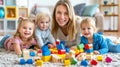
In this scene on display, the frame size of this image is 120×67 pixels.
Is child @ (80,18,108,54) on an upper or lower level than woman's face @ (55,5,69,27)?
lower

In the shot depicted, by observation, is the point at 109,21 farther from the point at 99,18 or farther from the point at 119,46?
the point at 119,46

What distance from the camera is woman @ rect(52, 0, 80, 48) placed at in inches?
83.4

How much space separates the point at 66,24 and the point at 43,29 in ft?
0.60

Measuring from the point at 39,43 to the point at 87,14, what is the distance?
96.7 inches

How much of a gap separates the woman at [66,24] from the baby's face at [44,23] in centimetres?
8

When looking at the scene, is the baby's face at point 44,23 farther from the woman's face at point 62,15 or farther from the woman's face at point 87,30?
the woman's face at point 87,30

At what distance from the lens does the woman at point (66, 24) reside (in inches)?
83.4

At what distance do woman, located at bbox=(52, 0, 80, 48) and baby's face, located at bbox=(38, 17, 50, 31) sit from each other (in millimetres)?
76

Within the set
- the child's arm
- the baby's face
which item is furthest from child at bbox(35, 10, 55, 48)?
the child's arm

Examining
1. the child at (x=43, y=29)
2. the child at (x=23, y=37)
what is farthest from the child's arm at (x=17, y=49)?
Answer: the child at (x=43, y=29)

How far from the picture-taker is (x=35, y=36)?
2156mm

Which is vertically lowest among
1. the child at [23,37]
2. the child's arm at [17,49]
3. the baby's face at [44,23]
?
the child's arm at [17,49]

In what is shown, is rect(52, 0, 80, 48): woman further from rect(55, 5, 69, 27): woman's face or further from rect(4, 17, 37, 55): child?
rect(4, 17, 37, 55): child

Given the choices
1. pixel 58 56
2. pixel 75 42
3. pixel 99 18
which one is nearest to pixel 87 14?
pixel 99 18
